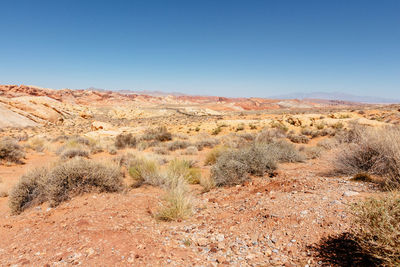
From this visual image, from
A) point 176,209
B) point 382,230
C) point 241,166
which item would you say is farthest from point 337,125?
point 382,230

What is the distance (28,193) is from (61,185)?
866mm

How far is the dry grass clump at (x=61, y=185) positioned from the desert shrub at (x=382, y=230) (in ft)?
14.2

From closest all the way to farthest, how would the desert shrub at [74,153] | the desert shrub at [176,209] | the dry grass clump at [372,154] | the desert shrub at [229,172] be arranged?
the desert shrub at [176,209]
the dry grass clump at [372,154]
the desert shrub at [229,172]
the desert shrub at [74,153]

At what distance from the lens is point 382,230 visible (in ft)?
6.23

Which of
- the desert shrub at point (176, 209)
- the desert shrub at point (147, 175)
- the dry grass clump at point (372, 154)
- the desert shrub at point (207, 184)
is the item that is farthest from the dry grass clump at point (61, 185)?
the dry grass clump at point (372, 154)

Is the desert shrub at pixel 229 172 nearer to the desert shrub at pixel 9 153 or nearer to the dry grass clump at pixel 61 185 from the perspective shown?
the dry grass clump at pixel 61 185

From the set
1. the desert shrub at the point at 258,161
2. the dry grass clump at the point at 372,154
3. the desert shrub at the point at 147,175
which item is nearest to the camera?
the dry grass clump at the point at 372,154

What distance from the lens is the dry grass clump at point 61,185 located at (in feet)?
13.9

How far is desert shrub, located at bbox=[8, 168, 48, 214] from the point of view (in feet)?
14.1

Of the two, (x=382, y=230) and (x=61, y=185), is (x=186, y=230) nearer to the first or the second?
(x=382, y=230)

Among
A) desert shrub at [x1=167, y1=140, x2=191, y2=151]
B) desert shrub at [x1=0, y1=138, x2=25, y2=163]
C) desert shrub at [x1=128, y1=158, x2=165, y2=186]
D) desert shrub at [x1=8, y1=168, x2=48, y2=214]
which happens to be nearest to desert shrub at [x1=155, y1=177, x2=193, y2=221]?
desert shrub at [x1=128, y1=158, x2=165, y2=186]

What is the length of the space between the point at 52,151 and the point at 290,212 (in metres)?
13.0

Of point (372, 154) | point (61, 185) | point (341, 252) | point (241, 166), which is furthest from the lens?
point (241, 166)

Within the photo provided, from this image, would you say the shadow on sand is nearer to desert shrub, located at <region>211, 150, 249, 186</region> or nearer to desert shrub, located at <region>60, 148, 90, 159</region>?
desert shrub, located at <region>211, 150, 249, 186</region>
